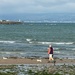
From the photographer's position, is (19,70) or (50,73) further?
(19,70)

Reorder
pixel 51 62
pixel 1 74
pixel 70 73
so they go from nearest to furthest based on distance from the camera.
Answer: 1. pixel 1 74
2. pixel 70 73
3. pixel 51 62

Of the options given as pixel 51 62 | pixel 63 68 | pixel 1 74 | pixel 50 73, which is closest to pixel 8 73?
pixel 1 74

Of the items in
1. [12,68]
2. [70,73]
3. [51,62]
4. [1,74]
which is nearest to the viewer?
[1,74]

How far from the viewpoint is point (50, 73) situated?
2061cm

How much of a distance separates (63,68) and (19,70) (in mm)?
2887

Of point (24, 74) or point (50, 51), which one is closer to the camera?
point (24, 74)

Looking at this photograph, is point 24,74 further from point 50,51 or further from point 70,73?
point 50,51

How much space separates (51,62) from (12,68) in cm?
516

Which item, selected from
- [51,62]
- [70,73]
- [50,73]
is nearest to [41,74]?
[50,73]

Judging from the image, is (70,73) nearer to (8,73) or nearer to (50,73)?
(50,73)

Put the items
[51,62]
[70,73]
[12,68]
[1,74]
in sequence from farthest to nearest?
1. [51,62]
2. [12,68]
3. [70,73]
4. [1,74]

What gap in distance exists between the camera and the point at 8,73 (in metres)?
20.9

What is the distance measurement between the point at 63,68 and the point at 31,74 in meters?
3.47

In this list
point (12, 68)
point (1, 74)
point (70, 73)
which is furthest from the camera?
point (12, 68)
